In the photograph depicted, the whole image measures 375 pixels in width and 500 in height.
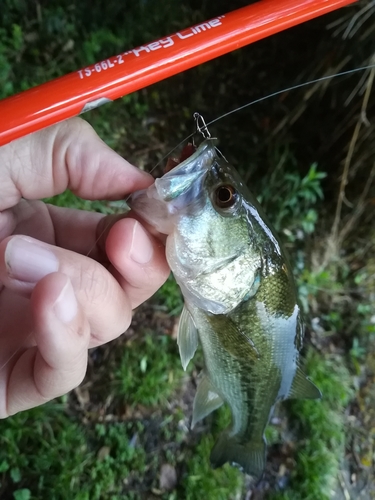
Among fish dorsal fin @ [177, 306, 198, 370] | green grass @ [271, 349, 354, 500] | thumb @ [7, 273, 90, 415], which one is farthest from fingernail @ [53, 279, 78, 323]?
green grass @ [271, 349, 354, 500]

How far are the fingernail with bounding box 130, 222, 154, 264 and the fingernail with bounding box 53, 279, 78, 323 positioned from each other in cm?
20

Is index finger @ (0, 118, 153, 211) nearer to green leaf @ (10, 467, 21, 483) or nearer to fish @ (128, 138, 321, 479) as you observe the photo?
fish @ (128, 138, 321, 479)

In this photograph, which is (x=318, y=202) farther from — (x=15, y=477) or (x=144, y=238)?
(x=15, y=477)

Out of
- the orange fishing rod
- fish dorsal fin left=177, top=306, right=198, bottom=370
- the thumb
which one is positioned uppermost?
the orange fishing rod

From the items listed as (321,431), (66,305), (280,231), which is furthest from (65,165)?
(321,431)

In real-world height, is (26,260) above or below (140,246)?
above

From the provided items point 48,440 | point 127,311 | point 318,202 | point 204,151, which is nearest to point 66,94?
point 204,151

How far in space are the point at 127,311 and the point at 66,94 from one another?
578 millimetres

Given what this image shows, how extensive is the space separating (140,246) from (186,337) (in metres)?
0.32

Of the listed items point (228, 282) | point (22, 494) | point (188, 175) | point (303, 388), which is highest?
point (188, 175)

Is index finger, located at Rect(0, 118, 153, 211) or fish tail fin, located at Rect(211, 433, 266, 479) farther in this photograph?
fish tail fin, located at Rect(211, 433, 266, 479)

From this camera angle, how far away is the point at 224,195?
1056mm

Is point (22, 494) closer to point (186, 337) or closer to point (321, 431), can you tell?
point (186, 337)

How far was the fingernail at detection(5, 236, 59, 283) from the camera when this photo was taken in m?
0.98
